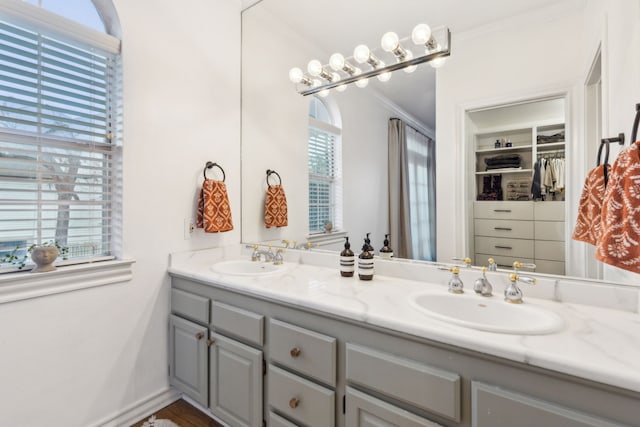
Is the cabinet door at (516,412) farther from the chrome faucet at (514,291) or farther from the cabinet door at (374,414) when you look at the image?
the chrome faucet at (514,291)

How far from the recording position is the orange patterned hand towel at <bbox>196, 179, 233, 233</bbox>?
1958 millimetres

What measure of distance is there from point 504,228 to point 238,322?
132 cm

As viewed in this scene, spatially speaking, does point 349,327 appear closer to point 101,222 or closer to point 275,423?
point 275,423

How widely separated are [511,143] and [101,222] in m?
2.08

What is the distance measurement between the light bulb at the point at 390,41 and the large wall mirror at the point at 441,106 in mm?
65

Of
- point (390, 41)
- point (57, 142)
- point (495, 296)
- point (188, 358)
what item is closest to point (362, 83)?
point (390, 41)

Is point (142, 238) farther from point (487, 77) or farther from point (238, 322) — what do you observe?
point (487, 77)

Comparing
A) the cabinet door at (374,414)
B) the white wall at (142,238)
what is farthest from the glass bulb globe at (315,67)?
the cabinet door at (374,414)

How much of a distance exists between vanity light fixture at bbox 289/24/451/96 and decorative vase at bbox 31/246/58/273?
164 cm

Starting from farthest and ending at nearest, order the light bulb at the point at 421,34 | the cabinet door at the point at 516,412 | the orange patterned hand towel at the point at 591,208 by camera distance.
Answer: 1. the light bulb at the point at 421,34
2. the orange patterned hand towel at the point at 591,208
3. the cabinet door at the point at 516,412

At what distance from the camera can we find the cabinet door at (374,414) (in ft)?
3.18

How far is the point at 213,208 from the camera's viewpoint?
198cm

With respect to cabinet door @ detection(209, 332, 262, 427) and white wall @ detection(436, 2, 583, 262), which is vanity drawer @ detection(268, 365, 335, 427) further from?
white wall @ detection(436, 2, 583, 262)

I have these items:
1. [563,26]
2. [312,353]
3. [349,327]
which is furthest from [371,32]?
[312,353]
